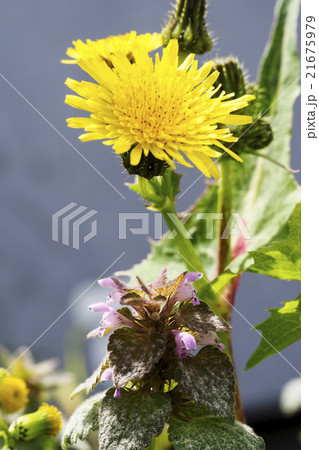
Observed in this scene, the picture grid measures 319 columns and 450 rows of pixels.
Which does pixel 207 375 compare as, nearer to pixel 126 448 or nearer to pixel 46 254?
pixel 126 448

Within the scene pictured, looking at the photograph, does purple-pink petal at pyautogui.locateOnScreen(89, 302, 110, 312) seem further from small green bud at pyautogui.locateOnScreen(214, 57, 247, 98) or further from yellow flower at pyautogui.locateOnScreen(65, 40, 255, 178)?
small green bud at pyautogui.locateOnScreen(214, 57, 247, 98)

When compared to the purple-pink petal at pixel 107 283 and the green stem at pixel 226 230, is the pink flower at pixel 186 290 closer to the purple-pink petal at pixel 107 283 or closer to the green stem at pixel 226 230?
the purple-pink petal at pixel 107 283

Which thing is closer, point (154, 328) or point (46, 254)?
point (154, 328)

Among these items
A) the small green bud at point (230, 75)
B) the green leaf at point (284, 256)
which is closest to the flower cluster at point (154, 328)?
the green leaf at point (284, 256)

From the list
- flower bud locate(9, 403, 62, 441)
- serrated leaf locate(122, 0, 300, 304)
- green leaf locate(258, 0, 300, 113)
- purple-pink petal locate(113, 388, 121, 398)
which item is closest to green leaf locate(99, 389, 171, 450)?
purple-pink petal locate(113, 388, 121, 398)

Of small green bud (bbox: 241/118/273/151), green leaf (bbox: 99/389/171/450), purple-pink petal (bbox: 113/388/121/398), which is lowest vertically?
green leaf (bbox: 99/389/171/450)

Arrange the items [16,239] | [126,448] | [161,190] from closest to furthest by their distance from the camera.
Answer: [126,448]
[161,190]
[16,239]

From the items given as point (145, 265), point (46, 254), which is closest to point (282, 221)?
point (145, 265)

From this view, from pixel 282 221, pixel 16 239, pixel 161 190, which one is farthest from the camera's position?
pixel 16 239
